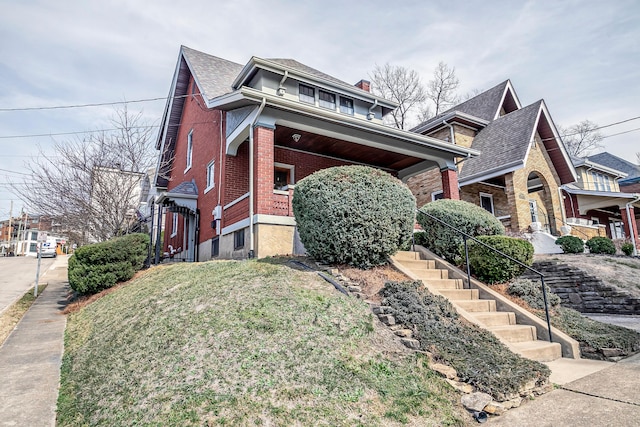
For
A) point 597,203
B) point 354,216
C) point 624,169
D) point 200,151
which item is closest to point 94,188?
point 200,151

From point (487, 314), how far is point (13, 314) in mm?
10806

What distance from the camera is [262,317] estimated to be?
445 centimetres

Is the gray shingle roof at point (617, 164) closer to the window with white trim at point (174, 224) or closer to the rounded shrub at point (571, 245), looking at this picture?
the rounded shrub at point (571, 245)

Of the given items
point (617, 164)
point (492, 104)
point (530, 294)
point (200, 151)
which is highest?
point (492, 104)

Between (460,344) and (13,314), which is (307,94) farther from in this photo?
(460,344)

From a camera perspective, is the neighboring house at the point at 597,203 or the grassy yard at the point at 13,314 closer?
the grassy yard at the point at 13,314

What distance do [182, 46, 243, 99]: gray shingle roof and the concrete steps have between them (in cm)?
945

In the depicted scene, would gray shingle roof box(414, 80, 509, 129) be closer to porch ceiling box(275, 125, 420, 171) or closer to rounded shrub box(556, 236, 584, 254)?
porch ceiling box(275, 125, 420, 171)

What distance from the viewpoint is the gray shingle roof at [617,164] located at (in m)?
32.7

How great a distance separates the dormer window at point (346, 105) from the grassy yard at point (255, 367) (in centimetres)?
1091

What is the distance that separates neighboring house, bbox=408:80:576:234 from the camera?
1540 centimetres

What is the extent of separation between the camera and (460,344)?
14.5ft

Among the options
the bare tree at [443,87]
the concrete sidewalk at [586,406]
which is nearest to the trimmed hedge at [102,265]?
the concrete sidewalk at [586,406]

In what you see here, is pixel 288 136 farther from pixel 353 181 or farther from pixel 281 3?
pixel 353 181
